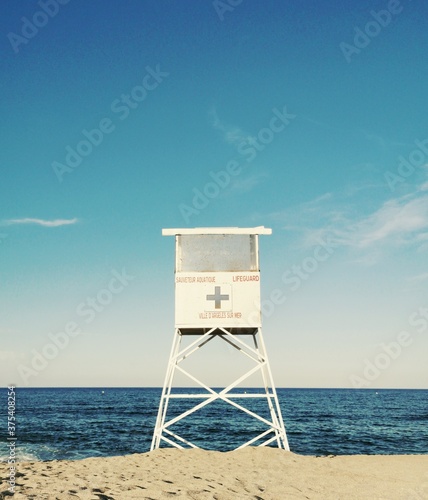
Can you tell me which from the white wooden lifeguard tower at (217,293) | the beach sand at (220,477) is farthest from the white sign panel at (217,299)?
the beach sand at (220,477)

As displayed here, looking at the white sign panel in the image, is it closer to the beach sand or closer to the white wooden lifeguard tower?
the white wooden lifeguard tower

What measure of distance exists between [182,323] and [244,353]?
7.76 ft

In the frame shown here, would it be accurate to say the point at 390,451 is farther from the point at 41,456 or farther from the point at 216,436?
the point at 41,456

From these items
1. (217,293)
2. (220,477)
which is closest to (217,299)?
(217,293)

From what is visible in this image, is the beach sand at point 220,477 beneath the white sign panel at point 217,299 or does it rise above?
beneath

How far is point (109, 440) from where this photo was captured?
2884 cm

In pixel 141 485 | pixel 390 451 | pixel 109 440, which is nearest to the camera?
pixel 141 485

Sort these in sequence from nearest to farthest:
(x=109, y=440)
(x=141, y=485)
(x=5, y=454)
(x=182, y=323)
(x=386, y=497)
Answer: (x=141, y=485)
(x=386, y=497)
(x=182, y=323)
(x=5, y=454)
(x=109, y=440)

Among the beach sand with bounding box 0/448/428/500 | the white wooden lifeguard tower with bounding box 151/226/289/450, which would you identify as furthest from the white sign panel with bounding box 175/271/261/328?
the beach sand with bounding box 0/448/428/500

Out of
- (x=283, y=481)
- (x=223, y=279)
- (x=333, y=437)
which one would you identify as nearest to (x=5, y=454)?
(x=223, y=279)

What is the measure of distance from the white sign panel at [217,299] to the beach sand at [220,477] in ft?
12.9

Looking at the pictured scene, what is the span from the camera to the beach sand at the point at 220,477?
7.86 m

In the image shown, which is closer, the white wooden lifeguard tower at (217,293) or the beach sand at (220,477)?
the beach sand at (220,477)

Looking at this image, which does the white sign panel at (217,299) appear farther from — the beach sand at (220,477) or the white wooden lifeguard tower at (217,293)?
the beach sand at (220,477)
